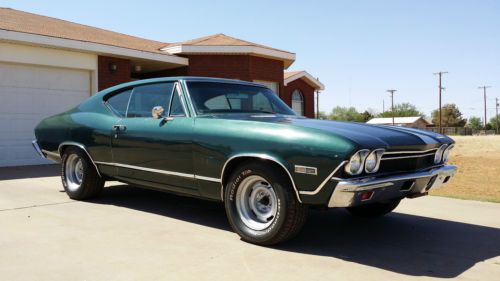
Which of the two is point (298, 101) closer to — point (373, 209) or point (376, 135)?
point (373, 209)

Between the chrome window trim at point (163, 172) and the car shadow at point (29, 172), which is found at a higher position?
the chrome window trim at point (163, 172)

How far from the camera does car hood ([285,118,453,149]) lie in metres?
3.70

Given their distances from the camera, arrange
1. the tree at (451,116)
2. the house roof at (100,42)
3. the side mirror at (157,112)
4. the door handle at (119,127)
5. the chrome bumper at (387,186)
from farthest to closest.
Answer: the tree at (451,116) < the house roof at (100,42) < the door handle at (119,127) < the side mirror at (157,112) < the chrome bumper at (387,186)

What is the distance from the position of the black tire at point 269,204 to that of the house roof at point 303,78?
671 inches

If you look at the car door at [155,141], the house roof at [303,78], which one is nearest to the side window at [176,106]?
the car door at [155,141]

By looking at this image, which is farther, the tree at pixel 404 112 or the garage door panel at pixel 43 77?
the tree at pixel 404 112

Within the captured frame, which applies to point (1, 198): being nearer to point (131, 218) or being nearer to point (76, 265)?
point (131, 218)

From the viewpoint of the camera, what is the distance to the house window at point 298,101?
22562 millimetres

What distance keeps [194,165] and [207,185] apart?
0.23 meters

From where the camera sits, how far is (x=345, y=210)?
→ 5676 millimetres

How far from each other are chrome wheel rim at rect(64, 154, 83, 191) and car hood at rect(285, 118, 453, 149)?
3.28m

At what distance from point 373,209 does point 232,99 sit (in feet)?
6.46

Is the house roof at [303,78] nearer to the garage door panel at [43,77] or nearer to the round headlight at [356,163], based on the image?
the garage door panel at [43,77]

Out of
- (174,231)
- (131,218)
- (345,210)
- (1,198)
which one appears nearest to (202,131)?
(174,231)
